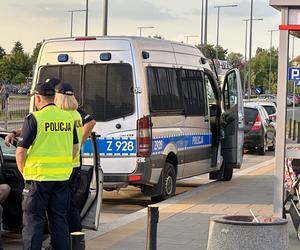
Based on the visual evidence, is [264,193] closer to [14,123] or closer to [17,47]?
[14,123]

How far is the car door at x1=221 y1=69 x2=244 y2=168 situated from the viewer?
41.3 feet

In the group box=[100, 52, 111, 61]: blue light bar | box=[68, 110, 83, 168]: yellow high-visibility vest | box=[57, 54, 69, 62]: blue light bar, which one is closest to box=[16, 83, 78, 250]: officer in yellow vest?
box=[68, 110, 83, 168]: yellow high-visibility vest

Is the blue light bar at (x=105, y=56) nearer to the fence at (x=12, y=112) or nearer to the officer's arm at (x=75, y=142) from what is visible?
the officer's arm at (x=75, y=142)

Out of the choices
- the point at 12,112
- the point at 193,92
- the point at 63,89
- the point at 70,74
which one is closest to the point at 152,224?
the point at 63,89

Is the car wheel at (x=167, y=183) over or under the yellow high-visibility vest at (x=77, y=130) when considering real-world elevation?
under

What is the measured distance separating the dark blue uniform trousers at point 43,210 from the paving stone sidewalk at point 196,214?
948 mm

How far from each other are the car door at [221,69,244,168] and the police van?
131 centimetres

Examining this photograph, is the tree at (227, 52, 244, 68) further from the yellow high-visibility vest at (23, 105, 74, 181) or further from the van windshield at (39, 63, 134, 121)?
the yellow high-visibility vest at (23, 105, 74, 181)

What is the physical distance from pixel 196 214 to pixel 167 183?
1482 millimetres

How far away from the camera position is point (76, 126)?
655 centimetres

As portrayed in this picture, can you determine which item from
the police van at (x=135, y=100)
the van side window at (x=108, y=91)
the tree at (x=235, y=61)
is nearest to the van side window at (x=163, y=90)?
the police van at (x=135, y=100)

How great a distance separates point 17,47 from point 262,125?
3596 inches

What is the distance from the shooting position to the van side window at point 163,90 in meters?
9.95

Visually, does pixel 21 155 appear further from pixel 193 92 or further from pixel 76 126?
pixel 193 92
